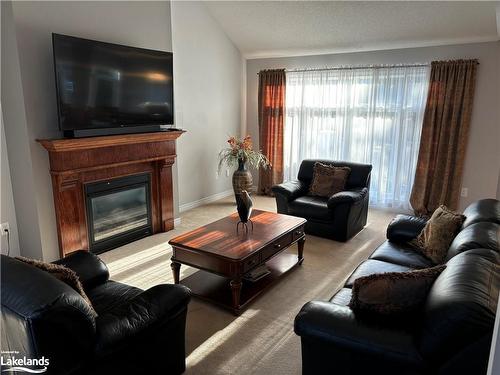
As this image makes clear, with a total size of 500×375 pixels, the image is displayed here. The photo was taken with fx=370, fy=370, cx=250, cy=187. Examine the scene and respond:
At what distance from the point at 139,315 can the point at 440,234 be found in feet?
7.36

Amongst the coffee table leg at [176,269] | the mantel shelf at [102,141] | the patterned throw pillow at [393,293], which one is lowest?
the coffee table leg at [176,269]

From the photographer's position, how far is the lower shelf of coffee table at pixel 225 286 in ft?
9.84

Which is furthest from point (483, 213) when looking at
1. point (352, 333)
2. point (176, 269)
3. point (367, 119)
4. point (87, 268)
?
point (367, 119)

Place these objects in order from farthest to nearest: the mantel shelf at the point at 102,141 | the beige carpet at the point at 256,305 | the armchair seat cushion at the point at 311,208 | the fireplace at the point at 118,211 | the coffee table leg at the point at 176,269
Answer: the armchair seat cushion at the point at 311,208, the fireplace at the point at 118,211, the mantel shelf at the point at 102,141, the coffee table leg at the point at 176,269, the beige carpet at the point at 256,305

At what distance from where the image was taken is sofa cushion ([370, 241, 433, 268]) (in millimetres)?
2803

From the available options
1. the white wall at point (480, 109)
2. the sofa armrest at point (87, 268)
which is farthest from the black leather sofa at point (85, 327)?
the white wall at point (480, 109)

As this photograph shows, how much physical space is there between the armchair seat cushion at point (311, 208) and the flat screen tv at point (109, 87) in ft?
6.13

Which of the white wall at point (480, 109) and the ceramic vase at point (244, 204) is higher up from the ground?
the white wall at point (480, 109)

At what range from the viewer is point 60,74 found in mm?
3344

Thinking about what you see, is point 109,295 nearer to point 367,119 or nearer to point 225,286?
point 225,286

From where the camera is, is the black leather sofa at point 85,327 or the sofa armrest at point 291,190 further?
the sofa armrest at point 291,190

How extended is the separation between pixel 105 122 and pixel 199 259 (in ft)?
6.08

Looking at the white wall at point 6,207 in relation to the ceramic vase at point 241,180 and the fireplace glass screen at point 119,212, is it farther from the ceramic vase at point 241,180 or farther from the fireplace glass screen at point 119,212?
the ceramic vase at point 241,180

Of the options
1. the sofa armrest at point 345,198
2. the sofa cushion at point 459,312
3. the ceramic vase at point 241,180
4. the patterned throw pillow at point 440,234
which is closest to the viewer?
the sofa cushion at point 459,312
